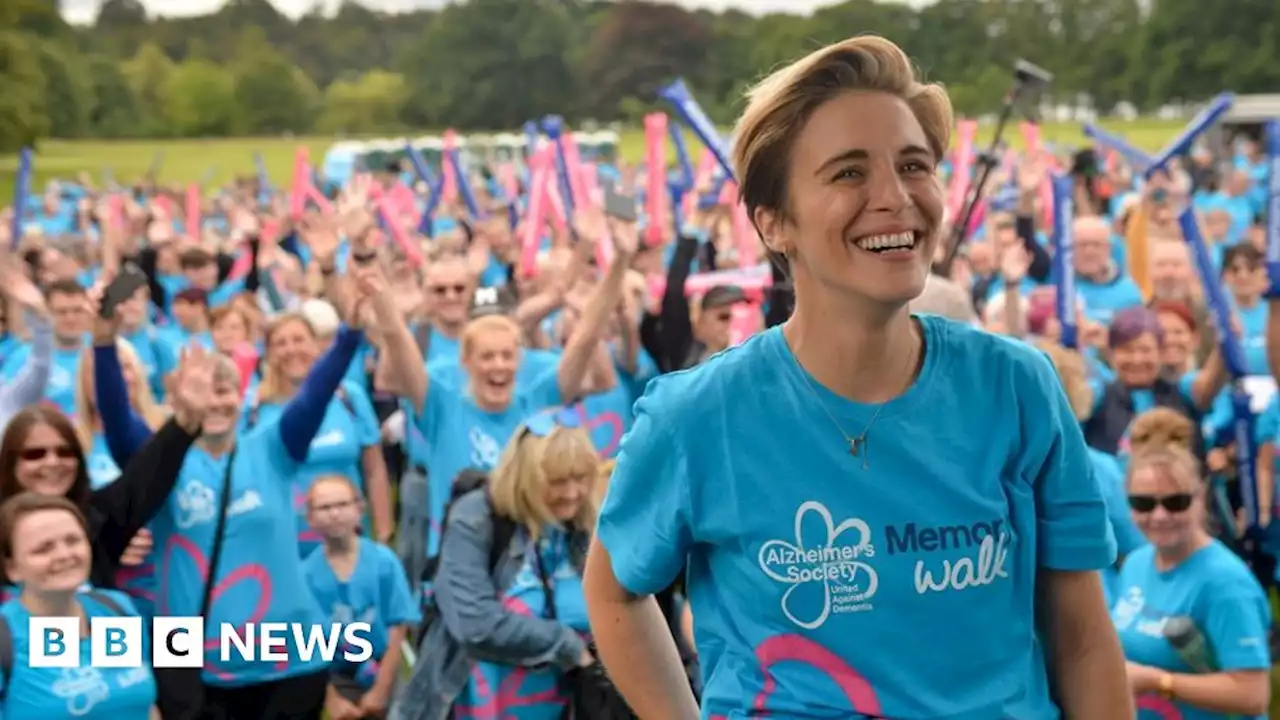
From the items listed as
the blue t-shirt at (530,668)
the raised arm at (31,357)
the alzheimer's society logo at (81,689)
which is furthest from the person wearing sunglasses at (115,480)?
the raised arm at (31,357)

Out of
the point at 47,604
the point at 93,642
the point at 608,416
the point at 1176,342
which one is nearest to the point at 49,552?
the point at 47,604

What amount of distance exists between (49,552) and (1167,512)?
2.90 meters

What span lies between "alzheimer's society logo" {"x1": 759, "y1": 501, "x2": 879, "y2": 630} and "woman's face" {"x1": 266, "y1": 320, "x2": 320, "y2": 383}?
450 cm

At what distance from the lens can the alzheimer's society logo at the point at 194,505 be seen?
462 centimetres

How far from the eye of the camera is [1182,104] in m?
52.0

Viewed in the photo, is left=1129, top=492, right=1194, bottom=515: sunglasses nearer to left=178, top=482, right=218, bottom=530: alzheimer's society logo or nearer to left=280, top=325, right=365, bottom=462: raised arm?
left=280, top=325, right=365, bottom=462: raised arm

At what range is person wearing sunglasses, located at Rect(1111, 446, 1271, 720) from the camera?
3.90 m

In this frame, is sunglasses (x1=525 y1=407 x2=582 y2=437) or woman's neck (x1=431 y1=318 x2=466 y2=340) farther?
woman's neck (x1=431 y1=318 x2=466 y2=340)

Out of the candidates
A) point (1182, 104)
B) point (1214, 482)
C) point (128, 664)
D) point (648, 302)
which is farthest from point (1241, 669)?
point (1182, 104)

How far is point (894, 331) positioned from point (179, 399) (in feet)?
9.85

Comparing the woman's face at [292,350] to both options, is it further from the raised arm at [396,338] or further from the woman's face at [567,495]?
the woman's face at [567,495]

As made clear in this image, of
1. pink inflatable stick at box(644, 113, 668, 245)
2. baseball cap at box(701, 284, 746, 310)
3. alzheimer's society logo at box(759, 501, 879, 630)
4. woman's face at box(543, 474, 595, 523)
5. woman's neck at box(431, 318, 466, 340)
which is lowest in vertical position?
woman's face at box(543, 474, 595, 523)

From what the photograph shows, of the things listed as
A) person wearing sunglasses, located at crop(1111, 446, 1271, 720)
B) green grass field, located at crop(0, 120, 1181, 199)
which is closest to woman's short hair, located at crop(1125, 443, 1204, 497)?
person wearing sunglasses, located at crop(1111, 446, 1271, 720)

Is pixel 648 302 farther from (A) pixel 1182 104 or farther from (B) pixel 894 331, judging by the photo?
(A) pixel 1182 104
